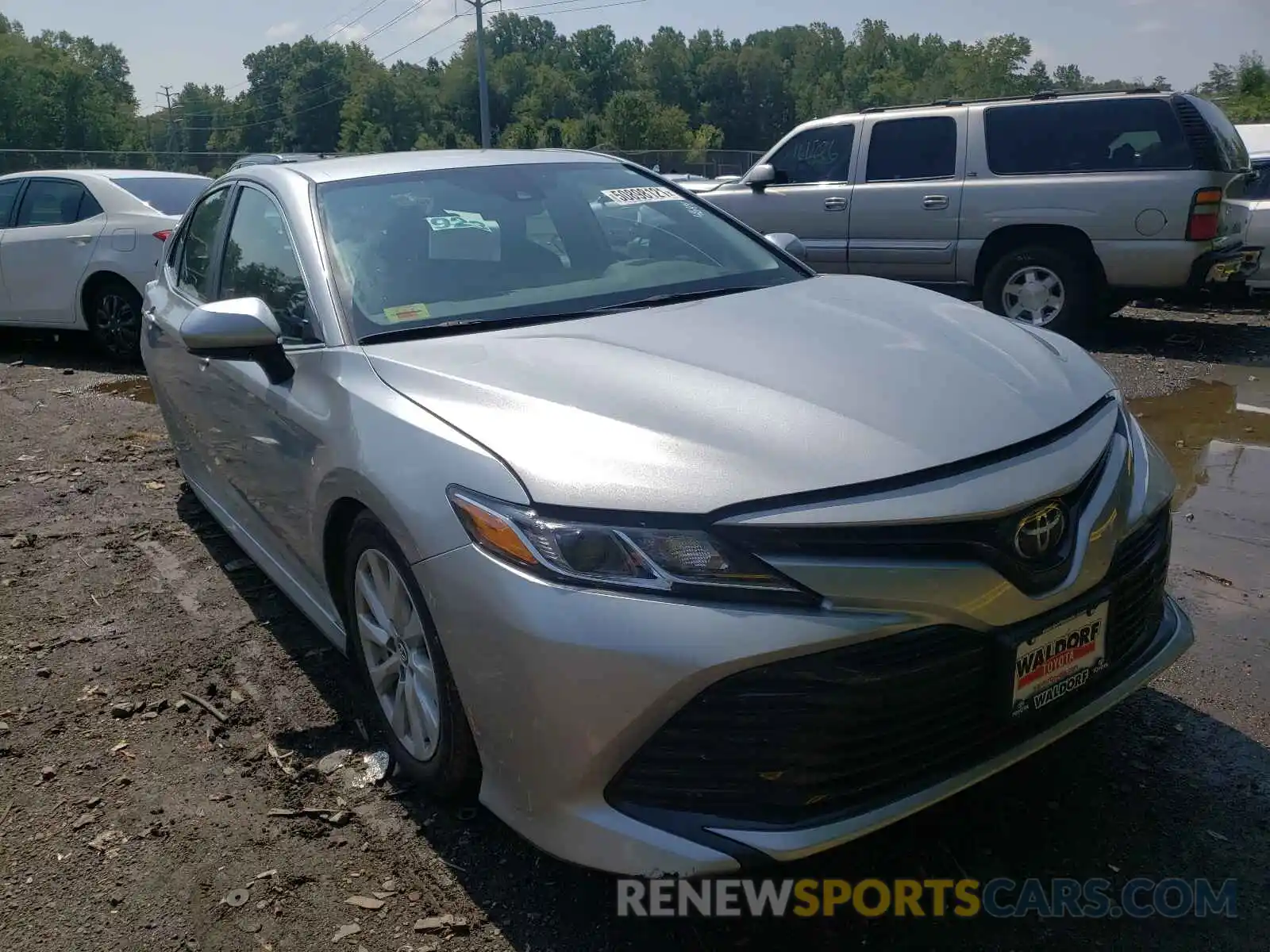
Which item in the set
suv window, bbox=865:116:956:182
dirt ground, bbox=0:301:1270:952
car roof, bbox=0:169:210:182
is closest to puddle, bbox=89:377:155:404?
car roof, bbox=0:169:210:182

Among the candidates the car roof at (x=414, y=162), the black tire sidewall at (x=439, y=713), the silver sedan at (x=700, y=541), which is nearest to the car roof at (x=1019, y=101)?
the car roof at (x=414, y=162)

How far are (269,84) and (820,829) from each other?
122480 millimetres

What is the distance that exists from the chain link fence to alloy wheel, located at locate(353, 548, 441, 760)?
24635 mm

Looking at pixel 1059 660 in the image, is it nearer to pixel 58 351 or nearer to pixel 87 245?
pixel 87 245

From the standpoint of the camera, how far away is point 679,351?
2.63 meters

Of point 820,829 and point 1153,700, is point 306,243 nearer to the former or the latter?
point 820,829

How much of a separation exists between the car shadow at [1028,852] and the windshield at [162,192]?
724 cm

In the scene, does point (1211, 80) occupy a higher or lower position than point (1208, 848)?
higher

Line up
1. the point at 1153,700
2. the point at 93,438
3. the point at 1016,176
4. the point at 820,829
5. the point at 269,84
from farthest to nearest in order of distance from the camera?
the point at 269,84, the point at 1016,176, the point at 93,438, the point at 1153,700, the point at 820,829

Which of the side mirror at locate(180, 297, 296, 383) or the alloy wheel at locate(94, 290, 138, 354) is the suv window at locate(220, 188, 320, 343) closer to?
the side mirror at locate(180, 297, 296, 383)

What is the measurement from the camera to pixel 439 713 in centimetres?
244

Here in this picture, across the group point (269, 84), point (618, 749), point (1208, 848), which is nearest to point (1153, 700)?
point (1208, 848)

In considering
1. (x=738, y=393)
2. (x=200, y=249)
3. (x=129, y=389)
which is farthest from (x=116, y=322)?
(x=738, y=393)

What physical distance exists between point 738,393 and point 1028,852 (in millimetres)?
1238
